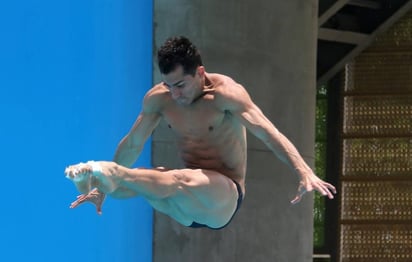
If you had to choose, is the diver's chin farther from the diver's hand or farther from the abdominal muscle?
the diver's hand

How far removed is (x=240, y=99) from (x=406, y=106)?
8519mm

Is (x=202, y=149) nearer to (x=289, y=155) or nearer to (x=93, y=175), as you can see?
(x=289, y=155)

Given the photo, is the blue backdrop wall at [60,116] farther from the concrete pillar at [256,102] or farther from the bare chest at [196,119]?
the bare chest at [196,119]

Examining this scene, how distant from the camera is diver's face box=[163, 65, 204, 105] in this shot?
4195 mm

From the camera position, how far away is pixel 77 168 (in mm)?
3682

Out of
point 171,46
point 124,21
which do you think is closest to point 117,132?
point 124,21

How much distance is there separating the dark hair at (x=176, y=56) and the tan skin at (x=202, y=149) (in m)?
0.03

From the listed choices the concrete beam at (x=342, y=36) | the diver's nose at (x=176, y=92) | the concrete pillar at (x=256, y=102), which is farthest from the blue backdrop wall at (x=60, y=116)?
the concrete beam at (x=342, y=36)

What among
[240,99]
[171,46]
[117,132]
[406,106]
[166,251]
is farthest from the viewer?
[406,106]

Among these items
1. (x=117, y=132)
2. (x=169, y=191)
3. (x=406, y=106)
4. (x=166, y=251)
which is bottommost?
(x=166, y=251)

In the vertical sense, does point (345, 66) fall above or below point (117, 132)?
above

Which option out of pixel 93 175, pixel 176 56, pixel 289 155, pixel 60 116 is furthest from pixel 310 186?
pixel 60 116

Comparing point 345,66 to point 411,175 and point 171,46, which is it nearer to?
point 411,175

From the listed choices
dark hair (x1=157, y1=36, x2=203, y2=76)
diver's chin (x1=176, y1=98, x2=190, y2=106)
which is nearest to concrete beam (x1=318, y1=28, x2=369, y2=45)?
diver's chin (x1=176, y1=98, x2=190, y2=106)
